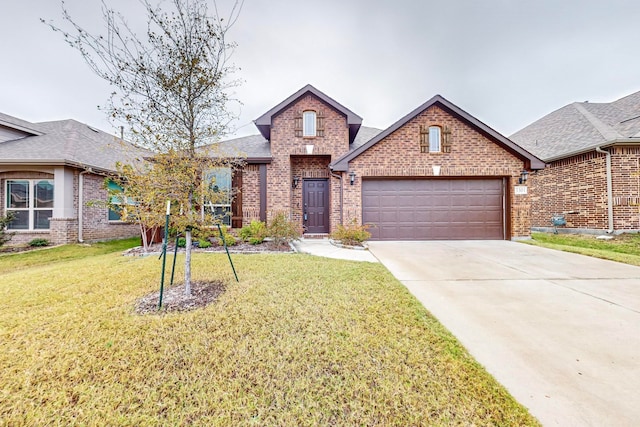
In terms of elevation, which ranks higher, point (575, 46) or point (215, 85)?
point (575, 46)

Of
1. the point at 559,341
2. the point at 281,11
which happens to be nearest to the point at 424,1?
the point at 281,11

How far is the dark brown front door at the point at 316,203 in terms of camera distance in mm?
10727

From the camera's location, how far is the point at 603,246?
316 inches

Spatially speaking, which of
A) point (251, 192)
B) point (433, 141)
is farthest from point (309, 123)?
point (433, 141)

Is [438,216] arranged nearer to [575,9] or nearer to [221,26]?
[221,26]

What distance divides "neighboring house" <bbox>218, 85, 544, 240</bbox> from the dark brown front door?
605 millimetres

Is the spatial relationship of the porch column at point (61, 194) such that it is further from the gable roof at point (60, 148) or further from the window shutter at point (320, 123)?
the window shutter at point (320, 123)

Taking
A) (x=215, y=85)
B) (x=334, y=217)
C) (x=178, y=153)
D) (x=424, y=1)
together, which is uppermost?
(x=424, y=1)

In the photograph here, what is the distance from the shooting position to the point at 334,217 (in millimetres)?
10031

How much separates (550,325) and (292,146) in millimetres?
9170

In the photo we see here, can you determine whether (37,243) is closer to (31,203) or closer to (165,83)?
(31,203)

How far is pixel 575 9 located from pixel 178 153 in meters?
16.1

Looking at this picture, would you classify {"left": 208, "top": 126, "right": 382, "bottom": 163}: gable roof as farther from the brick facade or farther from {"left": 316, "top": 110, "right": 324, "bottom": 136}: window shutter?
the brick facade

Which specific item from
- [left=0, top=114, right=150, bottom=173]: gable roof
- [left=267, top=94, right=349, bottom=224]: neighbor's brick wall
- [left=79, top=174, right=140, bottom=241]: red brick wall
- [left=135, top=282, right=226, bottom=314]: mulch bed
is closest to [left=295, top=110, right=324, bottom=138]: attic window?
[left=267, top=94, right=349, bottom=224]: neighbor's brick wall
